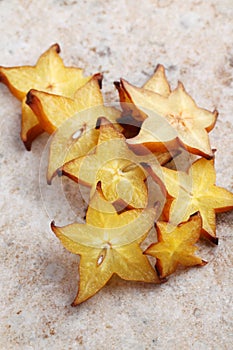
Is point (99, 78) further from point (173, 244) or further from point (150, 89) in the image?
point (173, 244)

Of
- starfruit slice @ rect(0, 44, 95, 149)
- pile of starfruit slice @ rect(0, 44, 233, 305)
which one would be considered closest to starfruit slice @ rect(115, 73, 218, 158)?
pile of starfruit slice @ rect(0, 44, 233, 305)

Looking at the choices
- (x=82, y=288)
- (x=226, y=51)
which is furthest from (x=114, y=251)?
(x=226, y=51)

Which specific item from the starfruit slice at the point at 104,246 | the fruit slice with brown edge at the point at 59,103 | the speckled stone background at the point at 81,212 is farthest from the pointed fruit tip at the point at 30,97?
the starfruit slice at the point at 104,246

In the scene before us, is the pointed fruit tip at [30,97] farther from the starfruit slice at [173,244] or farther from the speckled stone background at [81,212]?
the starfruit slice at [173,244]

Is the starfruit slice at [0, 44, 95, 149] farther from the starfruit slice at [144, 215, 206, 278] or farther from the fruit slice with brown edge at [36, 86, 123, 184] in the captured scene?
the starfruit slice at [144, 215, 206, 278]

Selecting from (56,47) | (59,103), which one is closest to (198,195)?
(59,103)

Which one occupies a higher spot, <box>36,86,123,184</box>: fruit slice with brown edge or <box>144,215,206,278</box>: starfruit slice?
<box>36,86,123,184</box>: fruit slice with brown edge
